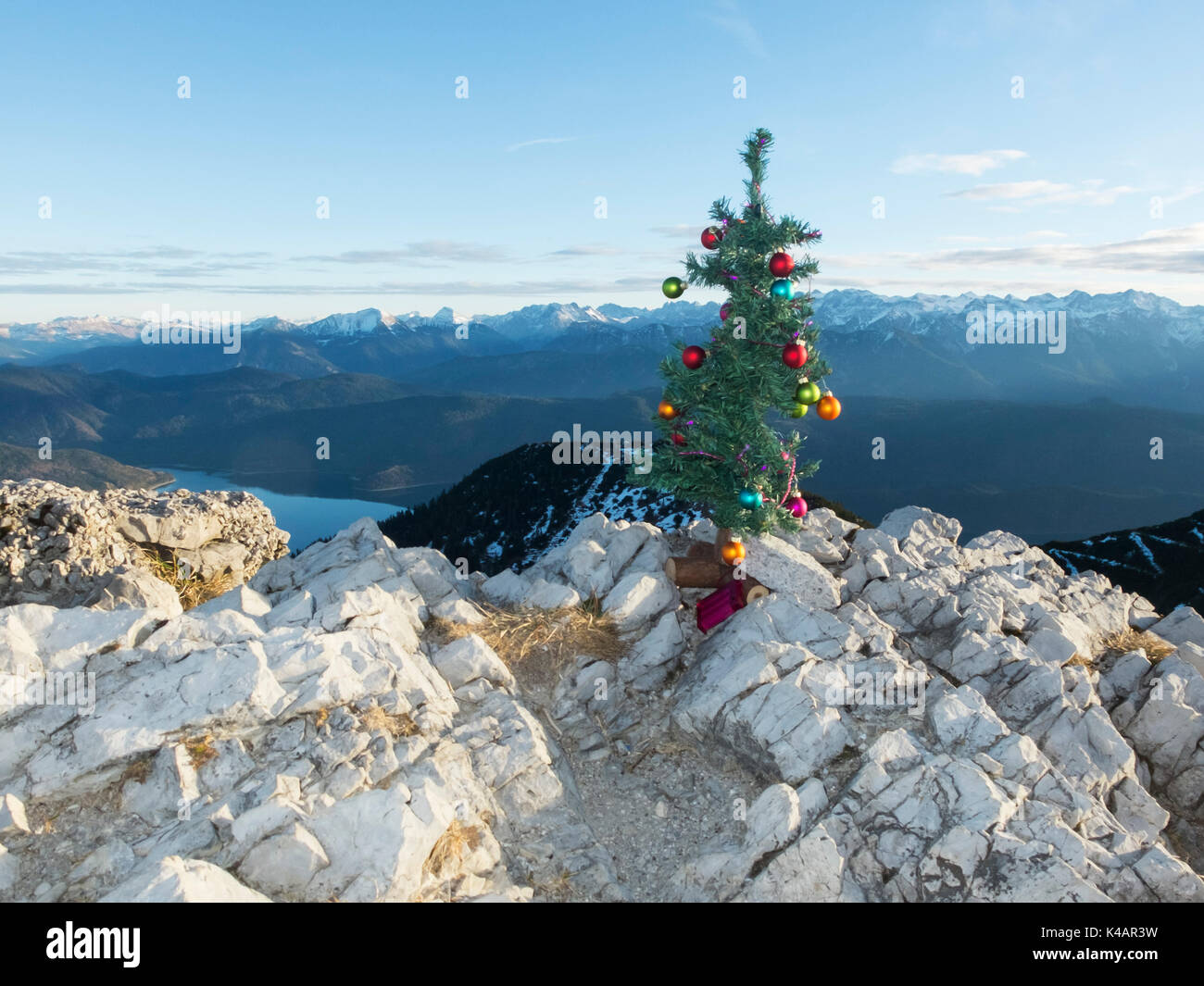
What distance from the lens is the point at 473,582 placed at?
16.9 m

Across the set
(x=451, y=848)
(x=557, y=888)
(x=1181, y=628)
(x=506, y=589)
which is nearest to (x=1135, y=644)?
(x=1181, y=628)

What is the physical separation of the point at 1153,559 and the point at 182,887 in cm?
9046

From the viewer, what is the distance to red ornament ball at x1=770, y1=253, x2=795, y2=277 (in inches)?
547

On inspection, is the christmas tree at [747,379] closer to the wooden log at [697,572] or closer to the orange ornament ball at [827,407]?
the orange ornament ball at [827,407]

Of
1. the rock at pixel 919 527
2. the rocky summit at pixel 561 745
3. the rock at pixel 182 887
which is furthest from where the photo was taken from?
the rock at pixel 919 527

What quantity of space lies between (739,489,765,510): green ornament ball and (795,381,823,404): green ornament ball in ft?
6.87

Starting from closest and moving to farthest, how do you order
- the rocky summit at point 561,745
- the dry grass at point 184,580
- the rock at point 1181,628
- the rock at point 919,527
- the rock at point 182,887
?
the rock at point 182,887, the rocky summit at point 561,745, the dry grass at point 184,580, the rock at point 1181,628, the rock at point 919,527

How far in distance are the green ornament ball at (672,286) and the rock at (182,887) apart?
40.2 ft

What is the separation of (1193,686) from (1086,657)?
197 cm

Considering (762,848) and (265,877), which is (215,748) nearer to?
(265,877)

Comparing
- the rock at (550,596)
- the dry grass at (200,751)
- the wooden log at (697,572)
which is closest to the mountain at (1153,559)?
the wooden log at (697,572)

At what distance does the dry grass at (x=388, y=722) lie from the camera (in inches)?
411
